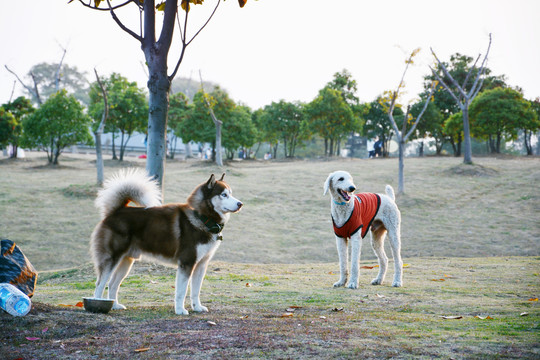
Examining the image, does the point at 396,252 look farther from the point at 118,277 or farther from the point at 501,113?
the point at 501,113

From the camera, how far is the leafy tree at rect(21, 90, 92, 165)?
1109 inches

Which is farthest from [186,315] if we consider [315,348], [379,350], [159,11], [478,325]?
[159,11]

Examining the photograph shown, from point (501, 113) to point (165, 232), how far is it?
32710mm

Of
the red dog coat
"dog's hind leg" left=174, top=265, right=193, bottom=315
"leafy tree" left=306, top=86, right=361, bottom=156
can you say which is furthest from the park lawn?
"leafy tree" left=306, top=86, right=361, bottom=156

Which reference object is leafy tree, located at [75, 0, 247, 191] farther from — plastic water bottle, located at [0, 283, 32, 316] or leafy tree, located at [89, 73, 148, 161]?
leafy tree, located at [89, 73, 148, 161]

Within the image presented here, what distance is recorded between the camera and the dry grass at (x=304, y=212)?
44.4 ft

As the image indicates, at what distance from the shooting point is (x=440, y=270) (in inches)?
388

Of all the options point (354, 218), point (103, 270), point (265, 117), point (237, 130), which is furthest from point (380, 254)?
point (265, 117)

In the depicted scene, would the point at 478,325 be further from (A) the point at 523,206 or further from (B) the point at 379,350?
(A) the point at 523,206

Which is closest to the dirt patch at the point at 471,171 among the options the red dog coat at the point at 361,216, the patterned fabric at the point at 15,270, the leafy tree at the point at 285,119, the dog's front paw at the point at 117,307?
the leafy tree at the point at 285,119

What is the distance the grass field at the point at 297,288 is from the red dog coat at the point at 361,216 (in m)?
0.99

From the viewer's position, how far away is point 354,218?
7547 mm

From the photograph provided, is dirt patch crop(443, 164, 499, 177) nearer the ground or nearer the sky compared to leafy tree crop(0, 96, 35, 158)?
nearer the ground

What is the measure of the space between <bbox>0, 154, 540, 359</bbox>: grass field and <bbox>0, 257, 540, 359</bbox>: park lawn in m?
0.02
